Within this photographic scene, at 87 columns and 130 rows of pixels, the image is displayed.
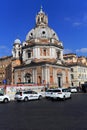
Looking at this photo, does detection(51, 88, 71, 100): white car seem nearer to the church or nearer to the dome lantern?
the church

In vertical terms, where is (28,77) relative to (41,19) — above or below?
below

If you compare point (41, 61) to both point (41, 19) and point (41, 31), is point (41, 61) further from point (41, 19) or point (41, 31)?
point (41, 19)

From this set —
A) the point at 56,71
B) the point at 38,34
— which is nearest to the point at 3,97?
the point at 56,71

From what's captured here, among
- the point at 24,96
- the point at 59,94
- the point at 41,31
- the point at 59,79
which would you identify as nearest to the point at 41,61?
the point at 59,79

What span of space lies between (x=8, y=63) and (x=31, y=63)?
2063cm

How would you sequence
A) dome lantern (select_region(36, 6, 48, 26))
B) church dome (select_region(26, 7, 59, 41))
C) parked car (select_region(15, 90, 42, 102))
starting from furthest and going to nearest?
1. dome lantern (select_region(36, 6, 48, 26))
2. church dome (select_region(26, 7, 59, 41))
3. parked car (select_region(15, 90, 42, 102))

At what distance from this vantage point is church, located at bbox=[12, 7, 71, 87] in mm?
74188

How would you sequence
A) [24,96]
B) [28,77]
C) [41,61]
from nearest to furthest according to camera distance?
[24,96] < [41,61] < [28,77]

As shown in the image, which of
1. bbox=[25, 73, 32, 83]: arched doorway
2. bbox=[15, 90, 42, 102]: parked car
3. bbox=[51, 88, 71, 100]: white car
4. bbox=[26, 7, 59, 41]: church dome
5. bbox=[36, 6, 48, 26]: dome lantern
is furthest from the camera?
bbox=[36, 6, 48, 26]: dome lantern

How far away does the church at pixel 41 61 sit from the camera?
74.2m

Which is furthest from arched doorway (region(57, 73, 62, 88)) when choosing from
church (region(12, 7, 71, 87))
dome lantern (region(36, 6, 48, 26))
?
dome lantern (region(36, 6, 48, 26))

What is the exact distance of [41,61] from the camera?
Answer: 7594 cm

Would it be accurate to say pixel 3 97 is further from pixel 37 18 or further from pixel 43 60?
pixel 37 18

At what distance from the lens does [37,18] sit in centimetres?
8775
